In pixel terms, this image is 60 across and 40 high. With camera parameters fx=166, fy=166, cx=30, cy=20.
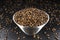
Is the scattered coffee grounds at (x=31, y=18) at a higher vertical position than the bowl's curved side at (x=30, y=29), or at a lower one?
higher

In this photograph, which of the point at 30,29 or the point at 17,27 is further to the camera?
the point at 17,27

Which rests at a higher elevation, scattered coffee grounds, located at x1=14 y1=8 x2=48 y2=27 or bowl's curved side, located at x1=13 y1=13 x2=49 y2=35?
scattered coffee grounds, located at x1=14 y1=8 x2=48 y2=27

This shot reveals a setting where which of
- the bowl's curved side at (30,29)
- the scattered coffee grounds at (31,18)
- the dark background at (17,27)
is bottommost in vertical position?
the dark background at (17,27)

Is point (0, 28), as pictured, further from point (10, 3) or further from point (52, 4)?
point (52, 4)
